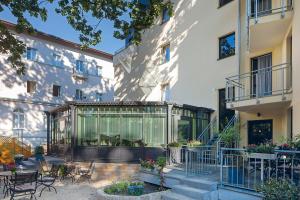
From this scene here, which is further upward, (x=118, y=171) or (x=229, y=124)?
(x=229, y=124)

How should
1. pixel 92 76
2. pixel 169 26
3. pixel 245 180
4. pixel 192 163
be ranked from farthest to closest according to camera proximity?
pixel 92 76, pixel 169 26, pixel 192 163, pixel 245 180

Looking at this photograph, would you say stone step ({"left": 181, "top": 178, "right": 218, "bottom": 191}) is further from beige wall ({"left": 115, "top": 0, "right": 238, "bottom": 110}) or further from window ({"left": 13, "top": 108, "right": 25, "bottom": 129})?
window ({"left": 13, "top": 108, "right": 25, "bottom": 129})

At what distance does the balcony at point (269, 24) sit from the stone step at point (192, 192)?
6247 mm

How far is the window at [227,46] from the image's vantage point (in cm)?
1463

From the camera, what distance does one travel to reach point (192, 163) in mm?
11242

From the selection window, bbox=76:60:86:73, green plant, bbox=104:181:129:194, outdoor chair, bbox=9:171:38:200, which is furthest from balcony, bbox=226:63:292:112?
window, bbox=76:60:86:73

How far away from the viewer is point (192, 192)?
8.77 meters

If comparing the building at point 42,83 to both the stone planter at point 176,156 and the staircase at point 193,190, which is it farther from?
the staircase at point 193,190

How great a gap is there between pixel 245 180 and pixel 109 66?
92.2ft

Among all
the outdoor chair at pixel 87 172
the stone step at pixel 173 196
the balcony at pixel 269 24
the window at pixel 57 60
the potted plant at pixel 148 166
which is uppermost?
the window at pixel 57 60

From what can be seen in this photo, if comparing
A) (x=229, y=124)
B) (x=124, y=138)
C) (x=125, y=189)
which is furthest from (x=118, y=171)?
(x=229, y=124)

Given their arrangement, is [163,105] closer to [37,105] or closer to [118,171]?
[118,171]

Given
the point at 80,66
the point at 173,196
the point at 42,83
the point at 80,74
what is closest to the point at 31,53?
the point at 42,83

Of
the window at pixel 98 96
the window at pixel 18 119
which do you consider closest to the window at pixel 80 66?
the window at pixel 98 96
